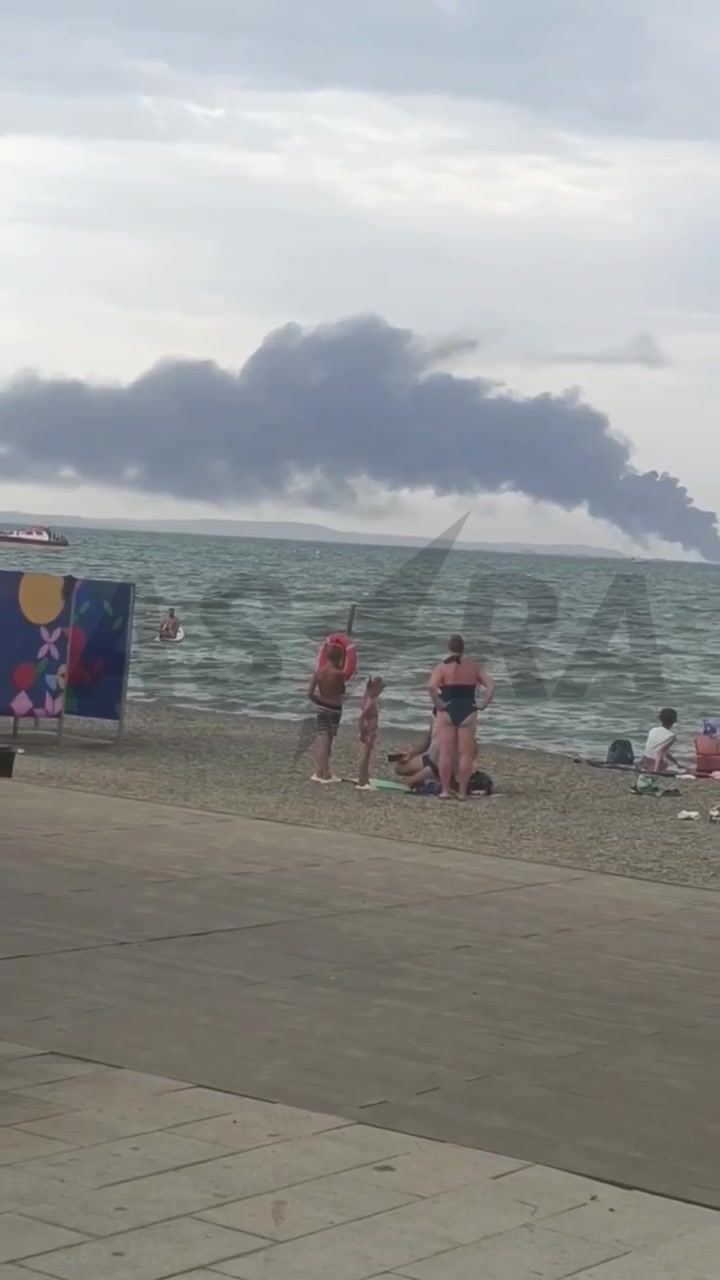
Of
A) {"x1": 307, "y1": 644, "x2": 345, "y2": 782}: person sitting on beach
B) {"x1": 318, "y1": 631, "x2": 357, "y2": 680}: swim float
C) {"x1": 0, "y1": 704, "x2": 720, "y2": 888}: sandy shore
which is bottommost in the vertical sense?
{"x1": 0, "y1": 704, "x2": 720, "y2": 888}: sandy shore

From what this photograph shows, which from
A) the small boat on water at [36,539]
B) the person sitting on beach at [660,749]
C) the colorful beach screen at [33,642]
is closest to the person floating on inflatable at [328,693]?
the colorful beach screen at [33,642]

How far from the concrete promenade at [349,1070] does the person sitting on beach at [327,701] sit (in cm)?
697

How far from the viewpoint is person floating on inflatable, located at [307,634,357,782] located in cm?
1897

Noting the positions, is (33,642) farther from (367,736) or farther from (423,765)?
(423,765)

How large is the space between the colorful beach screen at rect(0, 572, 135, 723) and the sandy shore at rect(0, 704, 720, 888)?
1.76ft

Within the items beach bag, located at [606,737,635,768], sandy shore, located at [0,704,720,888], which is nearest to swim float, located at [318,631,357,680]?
sandy shore, located at [0,704,720,888]

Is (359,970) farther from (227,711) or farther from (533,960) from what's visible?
(227,711)

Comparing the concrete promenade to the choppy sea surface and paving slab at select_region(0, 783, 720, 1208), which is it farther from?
the choppy sea surface

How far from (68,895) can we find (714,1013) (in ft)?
12.3

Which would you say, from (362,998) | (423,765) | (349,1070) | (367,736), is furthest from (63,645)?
(349,1070)

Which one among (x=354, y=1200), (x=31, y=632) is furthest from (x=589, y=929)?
(x=31, y=632)

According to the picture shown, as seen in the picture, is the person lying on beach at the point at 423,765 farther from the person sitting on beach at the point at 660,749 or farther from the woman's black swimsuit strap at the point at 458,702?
the person sitting on beach at the point at 660,749

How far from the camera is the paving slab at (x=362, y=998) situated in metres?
6.21

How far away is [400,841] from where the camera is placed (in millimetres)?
13406
